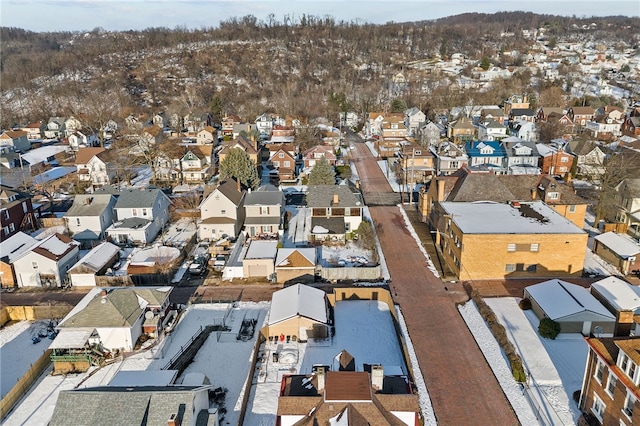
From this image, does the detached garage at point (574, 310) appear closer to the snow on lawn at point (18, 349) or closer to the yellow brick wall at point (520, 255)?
the yellow brick wall at point (520, 255)

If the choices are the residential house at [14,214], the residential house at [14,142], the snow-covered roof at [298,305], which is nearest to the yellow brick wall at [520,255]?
the snow-covered roof at [298,305]

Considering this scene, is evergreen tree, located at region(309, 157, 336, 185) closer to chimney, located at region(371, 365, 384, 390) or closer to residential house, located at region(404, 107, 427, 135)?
chimney, located at region(371, 365, 384, 390)

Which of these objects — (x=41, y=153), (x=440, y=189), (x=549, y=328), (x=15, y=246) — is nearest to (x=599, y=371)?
(x=549, y=328)

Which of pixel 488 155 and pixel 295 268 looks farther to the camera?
pixel 488 155

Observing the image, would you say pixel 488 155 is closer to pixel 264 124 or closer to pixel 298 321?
pixel 298 321

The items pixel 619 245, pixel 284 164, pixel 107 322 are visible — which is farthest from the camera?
pixel 284 164

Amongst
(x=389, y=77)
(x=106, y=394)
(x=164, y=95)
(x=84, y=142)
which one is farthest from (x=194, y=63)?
(x=106, y=394)

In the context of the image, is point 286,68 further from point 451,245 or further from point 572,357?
point 572,357
